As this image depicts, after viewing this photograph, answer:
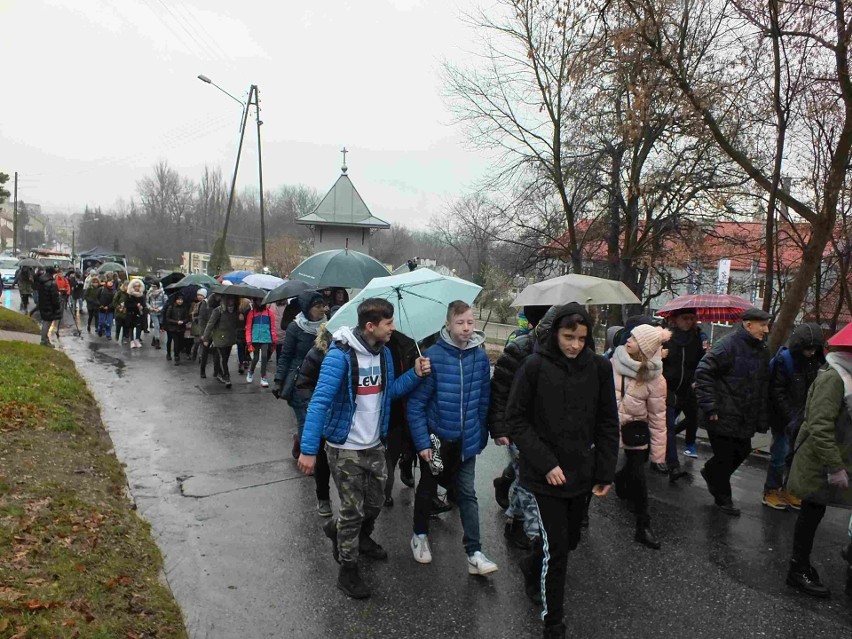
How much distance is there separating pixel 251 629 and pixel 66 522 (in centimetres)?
177

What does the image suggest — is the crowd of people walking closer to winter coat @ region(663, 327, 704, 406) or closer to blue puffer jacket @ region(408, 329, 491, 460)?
blue puffer jacket @ region(408, 329, 491, 460)

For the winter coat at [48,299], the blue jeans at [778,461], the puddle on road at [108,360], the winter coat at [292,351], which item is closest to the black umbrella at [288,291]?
the winter coat at [292,351]

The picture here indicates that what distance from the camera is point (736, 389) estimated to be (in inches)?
225

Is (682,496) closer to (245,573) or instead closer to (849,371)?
(849,371)

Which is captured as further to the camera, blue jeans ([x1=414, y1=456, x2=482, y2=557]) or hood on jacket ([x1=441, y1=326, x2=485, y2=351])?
blue jeans ([x1=414, y1=456, x2=482, y2=557])

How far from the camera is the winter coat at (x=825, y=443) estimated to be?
416cm

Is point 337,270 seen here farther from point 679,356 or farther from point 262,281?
point 262,281

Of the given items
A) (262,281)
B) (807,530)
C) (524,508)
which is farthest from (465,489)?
(262,281)

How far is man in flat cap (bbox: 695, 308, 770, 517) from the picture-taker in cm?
569

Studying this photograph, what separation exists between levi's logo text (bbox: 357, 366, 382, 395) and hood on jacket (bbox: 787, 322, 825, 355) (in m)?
3.94

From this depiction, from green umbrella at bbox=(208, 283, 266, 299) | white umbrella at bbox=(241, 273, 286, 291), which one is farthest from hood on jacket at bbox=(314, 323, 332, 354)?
white umbrella at bbox=(241, 273, 286, 291)

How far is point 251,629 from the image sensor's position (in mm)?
3715

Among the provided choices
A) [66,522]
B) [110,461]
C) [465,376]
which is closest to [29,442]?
[110,461]

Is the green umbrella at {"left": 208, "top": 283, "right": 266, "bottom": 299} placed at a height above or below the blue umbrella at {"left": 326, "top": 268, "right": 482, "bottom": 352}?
below
